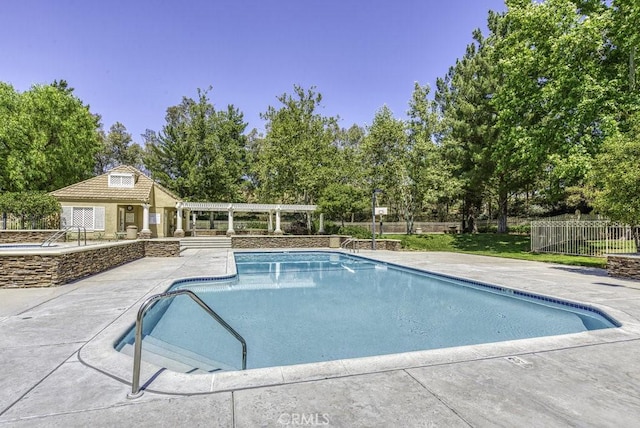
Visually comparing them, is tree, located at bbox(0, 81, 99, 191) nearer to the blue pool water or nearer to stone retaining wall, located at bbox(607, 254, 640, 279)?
the blue pool water

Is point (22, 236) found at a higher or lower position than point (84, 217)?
lower

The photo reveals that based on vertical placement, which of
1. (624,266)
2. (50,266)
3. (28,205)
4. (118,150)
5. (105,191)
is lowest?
(624,266)

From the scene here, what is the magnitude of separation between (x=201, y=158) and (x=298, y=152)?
12032mm

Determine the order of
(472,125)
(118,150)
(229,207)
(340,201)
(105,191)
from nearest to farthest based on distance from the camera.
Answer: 1. (105,191)
2. (340,201)
3. (472,125)
4. (229,207)
5. (118,150)

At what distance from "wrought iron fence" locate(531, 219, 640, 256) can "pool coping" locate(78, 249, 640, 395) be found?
1417 centimetres

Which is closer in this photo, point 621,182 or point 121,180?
point 621,182

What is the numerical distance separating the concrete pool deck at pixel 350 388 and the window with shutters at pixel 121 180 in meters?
Result: 21.9

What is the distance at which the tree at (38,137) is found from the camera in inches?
974

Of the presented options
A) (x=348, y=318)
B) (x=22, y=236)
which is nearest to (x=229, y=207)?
(x=22, y=236)

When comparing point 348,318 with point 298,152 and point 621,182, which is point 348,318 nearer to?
point 621,182

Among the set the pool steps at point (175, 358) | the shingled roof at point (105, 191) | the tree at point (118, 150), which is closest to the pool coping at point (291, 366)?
the pool steps at point (175, 358)

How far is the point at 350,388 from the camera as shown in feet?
10.2

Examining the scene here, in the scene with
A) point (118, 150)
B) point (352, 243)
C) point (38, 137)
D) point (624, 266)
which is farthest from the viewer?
point (118, 150)

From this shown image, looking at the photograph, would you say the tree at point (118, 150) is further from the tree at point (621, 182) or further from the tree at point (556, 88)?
the tree at point (621, 182)
